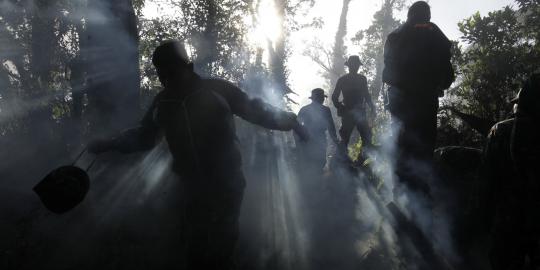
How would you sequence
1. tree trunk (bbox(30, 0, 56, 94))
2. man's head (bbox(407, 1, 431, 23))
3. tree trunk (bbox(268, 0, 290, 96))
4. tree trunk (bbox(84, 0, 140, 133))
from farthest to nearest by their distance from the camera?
tree trunk (bbox(268, 0, 290, 96)) → tree trunk (bbox(30, 0, 56, 94)) → tree trunk (bbox(84, 0, 140, 133)) → man's head (bbox(407, 1, 431, 23))

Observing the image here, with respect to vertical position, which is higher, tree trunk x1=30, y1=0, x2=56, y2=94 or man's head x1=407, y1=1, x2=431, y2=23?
tree trunk x1=30, y1=0, x2=56, y2=94

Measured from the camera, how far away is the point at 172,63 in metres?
2.99

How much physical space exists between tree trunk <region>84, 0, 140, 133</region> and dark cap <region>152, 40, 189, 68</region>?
3.25 meters

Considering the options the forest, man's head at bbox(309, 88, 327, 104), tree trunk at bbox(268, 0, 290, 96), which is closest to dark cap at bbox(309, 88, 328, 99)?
man's head at bbox(309, 88, 327, 104)

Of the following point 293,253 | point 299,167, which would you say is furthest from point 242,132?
point 293,253

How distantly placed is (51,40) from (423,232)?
18.7m

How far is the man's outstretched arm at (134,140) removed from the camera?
3287 mm

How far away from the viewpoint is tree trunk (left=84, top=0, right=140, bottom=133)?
580 centimetres

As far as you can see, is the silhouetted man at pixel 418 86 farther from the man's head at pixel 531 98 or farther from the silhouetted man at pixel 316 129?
the silhouetted man at pixel 316 129

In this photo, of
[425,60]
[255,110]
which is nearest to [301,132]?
[255,110]

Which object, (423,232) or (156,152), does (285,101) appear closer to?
(156,152)

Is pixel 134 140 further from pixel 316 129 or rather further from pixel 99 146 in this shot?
pixel 316 129

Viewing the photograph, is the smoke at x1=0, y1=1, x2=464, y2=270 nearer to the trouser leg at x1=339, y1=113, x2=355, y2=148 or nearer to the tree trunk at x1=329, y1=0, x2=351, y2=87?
the trouser leg at x1=339, y1=113, x2=355, y2=148

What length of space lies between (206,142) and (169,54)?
77 centimetres
